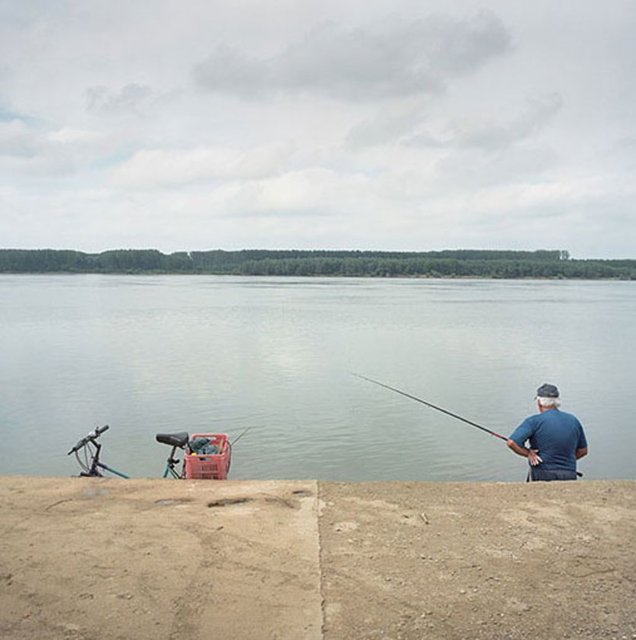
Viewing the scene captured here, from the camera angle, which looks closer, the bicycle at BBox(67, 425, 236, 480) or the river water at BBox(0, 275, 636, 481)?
the bicycle at BBox(67, 425, 236, 480)

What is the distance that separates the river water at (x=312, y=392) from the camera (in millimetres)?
10422

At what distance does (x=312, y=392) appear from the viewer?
50.9 feet

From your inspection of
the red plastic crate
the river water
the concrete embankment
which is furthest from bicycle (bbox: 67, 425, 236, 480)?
the river water

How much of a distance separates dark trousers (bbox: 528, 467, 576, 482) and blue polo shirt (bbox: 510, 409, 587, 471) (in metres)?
0.03

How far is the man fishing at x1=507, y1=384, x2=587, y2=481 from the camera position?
246 inches

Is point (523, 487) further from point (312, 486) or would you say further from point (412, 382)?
point (412, 382)

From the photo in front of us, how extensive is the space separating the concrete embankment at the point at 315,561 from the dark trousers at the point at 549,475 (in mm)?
406

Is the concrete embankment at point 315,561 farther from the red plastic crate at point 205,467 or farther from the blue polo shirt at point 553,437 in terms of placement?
the red plastic crate at point 205,467

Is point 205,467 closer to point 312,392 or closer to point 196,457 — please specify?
point 196,457

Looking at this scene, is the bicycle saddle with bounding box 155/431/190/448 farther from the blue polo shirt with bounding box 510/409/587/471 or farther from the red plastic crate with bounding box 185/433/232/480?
the blue polo shirt with bounding box 510/409/587/471

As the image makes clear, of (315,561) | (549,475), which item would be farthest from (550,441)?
(315,561)

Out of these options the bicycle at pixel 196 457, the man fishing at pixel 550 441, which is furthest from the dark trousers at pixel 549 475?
the bicycle at pixel 196 457

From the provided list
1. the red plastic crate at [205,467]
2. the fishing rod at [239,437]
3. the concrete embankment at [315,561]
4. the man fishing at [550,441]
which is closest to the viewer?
the concrete embankment at [315,561]

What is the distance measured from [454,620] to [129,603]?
5.58 feet
